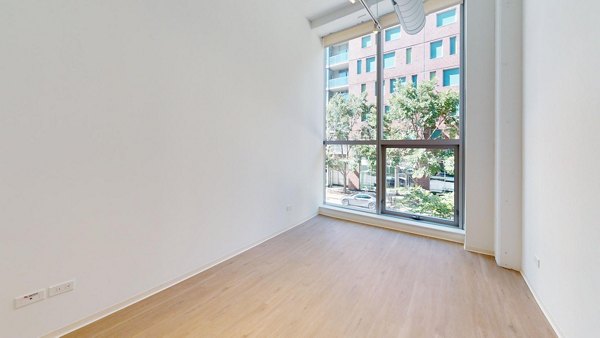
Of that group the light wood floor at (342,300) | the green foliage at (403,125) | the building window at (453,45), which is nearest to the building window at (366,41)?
the green foliage at (403,125)

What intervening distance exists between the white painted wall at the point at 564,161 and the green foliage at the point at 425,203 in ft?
4.64

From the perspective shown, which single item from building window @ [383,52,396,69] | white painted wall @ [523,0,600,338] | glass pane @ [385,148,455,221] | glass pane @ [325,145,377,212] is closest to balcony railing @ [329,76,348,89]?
building window @ [383,52,396,69]

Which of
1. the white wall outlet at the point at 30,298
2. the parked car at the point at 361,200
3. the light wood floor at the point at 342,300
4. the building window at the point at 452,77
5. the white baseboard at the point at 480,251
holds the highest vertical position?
the building window at the point at 452,77

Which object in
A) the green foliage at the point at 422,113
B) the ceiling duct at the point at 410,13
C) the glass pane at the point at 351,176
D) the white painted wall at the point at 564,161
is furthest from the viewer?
the glass pane at the point at 351,176

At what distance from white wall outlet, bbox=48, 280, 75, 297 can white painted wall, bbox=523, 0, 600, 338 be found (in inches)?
139

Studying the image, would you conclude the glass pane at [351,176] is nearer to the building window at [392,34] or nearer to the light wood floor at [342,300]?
the light wood floor at [342,300]

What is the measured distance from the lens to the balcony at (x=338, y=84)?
16.2 feet

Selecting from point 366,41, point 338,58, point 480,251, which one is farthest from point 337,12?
point 480,251

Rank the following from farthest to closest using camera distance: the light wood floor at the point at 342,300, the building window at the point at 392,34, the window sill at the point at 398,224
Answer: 1. the building window at the point at 392,34
2. the window sill at the point at 398,224
3. the light wood floor at the point at 342,300

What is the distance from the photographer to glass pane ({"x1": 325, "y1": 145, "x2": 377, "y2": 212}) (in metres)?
4.70

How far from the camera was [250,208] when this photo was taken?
3457 millimetres

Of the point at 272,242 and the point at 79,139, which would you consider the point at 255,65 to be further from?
the point at 272,242

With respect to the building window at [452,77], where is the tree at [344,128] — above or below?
below

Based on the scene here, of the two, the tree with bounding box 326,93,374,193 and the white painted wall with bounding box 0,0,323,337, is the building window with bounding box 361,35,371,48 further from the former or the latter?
the white painted wall with bounding box 0,0,323,337
